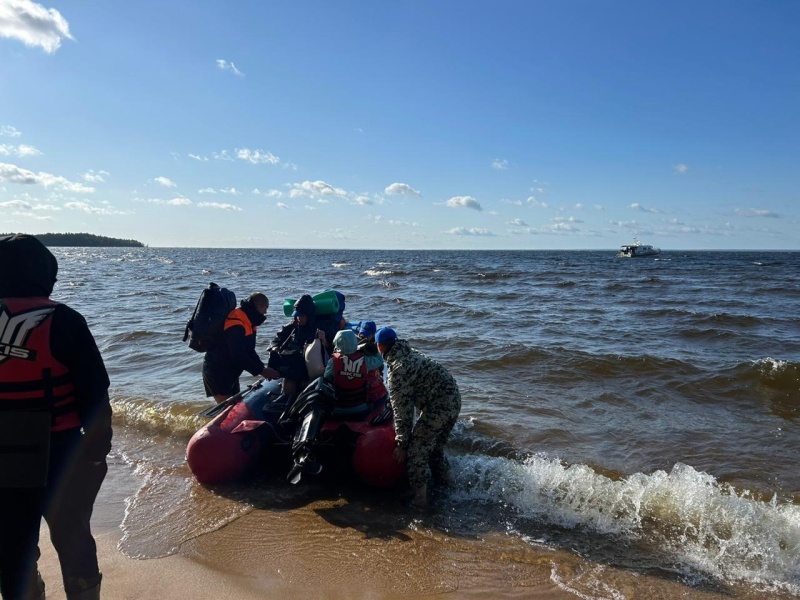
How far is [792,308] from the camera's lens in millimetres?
19781

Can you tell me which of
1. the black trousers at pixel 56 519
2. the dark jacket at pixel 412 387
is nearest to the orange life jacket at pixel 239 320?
the dark jacket at pixel 412 387

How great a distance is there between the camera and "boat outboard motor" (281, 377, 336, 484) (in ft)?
16.9

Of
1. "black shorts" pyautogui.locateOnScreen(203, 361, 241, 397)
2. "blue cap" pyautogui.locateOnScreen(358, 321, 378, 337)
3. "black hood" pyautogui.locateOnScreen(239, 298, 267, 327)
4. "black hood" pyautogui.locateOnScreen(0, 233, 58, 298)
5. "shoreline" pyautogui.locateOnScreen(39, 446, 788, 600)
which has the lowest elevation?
"shoreline" pyautogui.locateOnScreen(39, 446, 788, 600)

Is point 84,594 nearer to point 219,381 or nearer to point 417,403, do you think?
point 417,403

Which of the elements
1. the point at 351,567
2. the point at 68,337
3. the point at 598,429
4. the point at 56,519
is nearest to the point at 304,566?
the point at 351,567

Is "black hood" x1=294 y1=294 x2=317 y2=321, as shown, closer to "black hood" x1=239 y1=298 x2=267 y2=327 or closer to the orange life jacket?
"black hood" x1=239 y1=298 x2=267 y2=327

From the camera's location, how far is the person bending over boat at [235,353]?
592 centimetres

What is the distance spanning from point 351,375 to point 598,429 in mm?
3954

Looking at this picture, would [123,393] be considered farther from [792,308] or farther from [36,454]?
[792,308]

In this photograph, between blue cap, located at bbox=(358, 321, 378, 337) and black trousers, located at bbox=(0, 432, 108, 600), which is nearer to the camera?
black trousers, located at bbox=(0, 432, 108, 600)

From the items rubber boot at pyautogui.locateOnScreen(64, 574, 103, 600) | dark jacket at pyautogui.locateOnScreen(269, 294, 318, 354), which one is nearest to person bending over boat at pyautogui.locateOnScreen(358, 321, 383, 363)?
dark jacket at pyautogui.locateOnScreen(269, 294, 318, 354)

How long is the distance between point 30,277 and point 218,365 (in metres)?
3.72

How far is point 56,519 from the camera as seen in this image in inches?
105

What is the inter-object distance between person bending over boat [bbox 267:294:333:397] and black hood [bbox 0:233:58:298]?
364 cm
